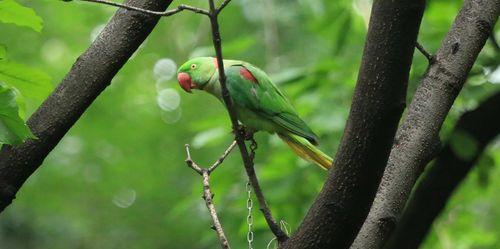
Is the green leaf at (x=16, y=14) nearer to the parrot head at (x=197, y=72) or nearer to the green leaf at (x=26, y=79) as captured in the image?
the green leaf at (x=26, y=79)

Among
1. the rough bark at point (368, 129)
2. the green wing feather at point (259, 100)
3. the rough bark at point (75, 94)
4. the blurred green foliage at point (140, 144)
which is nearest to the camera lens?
the rough bark at point (368, 129)

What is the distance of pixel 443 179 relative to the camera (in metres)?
2.48

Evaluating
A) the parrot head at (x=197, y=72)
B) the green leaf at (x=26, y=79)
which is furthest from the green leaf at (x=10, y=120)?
the parrot head at (x=197, y=72)

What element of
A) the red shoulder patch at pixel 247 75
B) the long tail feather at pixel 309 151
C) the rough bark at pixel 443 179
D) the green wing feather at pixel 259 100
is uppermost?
the red shoulder patch at pixel 247 75

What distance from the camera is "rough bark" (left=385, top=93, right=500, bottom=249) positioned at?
240cm

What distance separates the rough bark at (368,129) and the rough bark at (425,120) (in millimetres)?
217

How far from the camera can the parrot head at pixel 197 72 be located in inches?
140

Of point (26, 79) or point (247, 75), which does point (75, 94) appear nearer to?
point (26, 79)

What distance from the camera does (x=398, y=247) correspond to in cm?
234

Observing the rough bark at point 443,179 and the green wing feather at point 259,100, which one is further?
the green wing feather at point 259,100

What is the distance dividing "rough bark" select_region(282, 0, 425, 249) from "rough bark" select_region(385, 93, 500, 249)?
0.22 meters

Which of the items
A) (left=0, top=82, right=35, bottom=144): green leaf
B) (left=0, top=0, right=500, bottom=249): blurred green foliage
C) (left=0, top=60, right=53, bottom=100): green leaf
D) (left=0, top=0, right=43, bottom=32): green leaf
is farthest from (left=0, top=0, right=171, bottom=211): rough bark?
(left=0, top=0, right=500, bottom=249): blurred green foliage

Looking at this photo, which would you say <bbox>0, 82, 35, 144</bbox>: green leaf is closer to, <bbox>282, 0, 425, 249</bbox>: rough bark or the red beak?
<bbox>282, 0, 425, 249</bbox>: rough bark

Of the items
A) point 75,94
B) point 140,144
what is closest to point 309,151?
point 75,94
